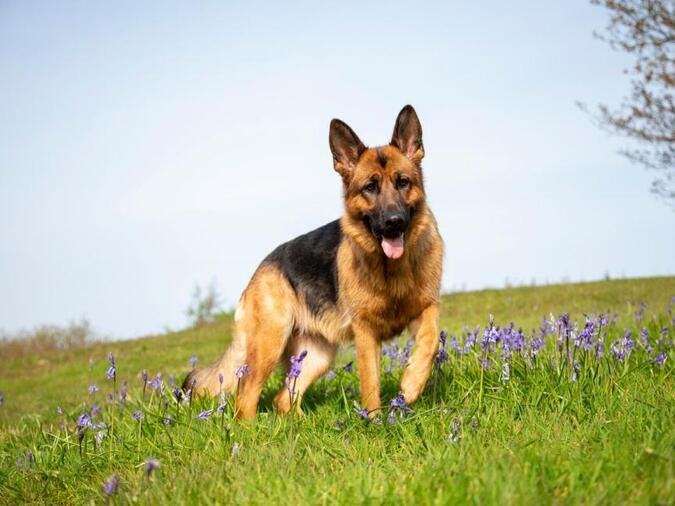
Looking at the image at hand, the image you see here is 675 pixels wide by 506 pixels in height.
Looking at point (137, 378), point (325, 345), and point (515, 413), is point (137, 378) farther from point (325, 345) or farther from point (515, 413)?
point (515, 413)

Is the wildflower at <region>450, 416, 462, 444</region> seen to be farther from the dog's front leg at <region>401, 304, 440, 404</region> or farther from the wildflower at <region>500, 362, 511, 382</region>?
the wildflower at <region>500, 362, 511, 382</region>

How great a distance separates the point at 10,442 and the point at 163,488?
3129 millimetres

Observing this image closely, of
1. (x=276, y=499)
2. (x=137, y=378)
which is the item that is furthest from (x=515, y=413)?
(x=137, y=378)

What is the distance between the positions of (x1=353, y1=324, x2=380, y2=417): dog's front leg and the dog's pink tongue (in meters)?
0.69

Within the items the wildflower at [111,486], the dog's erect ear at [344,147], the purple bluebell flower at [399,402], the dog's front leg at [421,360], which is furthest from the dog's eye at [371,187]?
the wildflower at [111,486]

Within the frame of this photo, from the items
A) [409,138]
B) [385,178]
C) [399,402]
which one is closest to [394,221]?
[385,178]

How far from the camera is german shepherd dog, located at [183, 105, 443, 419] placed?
5125mm

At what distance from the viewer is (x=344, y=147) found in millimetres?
5512

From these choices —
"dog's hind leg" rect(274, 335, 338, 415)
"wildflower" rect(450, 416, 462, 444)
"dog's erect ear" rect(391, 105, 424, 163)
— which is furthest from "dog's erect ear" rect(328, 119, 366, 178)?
"wildflower" rect(450, 416, 462, 444)

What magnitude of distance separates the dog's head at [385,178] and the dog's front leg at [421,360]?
581mm

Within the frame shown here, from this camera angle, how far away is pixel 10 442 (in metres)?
5.93

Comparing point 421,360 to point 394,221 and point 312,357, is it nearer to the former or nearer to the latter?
point 394,221

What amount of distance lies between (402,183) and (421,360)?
1396 millimetres

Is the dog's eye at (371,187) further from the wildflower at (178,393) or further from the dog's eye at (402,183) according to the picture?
the wildflower at (178,393)
